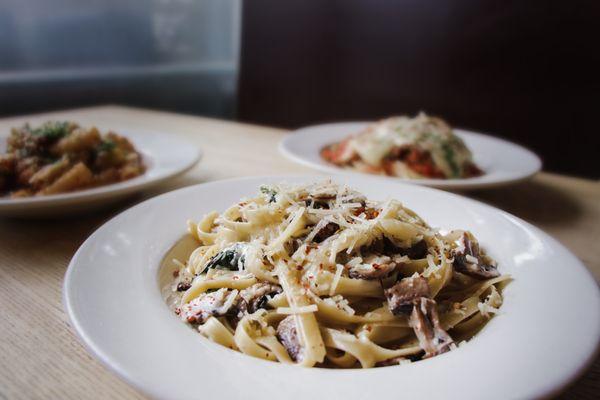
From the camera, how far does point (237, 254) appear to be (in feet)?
4.75

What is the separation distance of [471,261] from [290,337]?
1.94 feet

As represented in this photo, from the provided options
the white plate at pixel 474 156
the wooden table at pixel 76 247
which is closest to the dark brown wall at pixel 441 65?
the white plate at pixel 474 156

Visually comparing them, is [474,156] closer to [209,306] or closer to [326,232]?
[326,232]

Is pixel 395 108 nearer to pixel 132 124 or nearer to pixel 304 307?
pixel 132 124

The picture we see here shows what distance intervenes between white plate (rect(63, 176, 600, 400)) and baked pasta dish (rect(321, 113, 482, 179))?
1204 millimetres

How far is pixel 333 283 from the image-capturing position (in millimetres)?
1248

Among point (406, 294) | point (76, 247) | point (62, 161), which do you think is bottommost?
point (76, 247)

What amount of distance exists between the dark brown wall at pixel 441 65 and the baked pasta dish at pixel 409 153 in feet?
11.6

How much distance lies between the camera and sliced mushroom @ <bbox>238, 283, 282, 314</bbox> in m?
1.28

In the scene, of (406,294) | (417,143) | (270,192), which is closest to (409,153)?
(417,143)

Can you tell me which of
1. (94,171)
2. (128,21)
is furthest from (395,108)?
(94,171)

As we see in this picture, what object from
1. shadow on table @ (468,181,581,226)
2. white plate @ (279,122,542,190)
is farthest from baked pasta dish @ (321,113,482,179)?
shadow on table @ (468,181,581,226)

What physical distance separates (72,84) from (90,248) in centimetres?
531

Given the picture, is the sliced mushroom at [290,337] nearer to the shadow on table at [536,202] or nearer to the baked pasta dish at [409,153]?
the shadow on table at [536,202]
